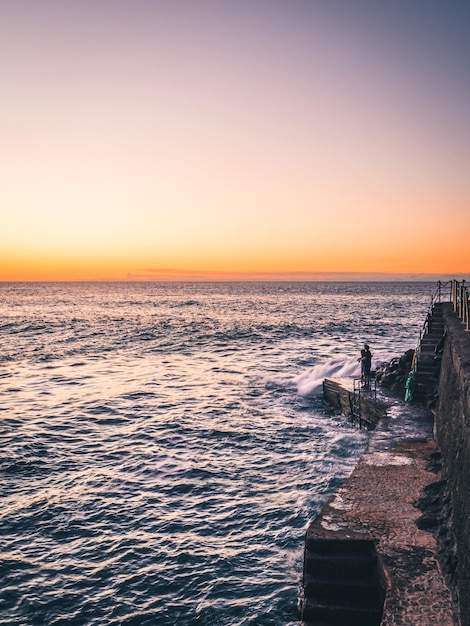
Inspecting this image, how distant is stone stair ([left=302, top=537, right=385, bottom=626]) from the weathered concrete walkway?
0.19 meters

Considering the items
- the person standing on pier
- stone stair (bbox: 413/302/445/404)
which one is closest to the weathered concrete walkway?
stone stair (bbox: 413/302/445/404)

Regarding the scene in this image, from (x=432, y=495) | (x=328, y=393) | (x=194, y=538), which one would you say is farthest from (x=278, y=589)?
(x=328, y=393)

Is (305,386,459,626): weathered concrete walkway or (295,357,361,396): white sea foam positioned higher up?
(305,386,459,626): weathered concrete walkway

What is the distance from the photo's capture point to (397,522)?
9.45 m

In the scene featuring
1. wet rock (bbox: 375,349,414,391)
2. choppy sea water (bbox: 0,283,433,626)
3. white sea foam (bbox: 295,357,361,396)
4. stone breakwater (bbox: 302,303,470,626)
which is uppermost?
wet rock (bbox: 375,349,414,391)

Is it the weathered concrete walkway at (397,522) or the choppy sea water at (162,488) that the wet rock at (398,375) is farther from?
the weathered concrete walkway at (397,522)

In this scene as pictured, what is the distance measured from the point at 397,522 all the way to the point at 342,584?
69.7 inches

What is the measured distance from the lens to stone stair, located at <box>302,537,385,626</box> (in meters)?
8.09

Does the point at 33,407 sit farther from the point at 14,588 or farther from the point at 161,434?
the point at 14,588

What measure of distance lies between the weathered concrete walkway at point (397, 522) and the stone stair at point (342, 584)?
0.63 feet

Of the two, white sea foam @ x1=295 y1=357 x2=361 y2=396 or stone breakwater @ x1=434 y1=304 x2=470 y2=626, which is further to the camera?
white sea foam @ x1=295 y1=357 x2=361 y2=396

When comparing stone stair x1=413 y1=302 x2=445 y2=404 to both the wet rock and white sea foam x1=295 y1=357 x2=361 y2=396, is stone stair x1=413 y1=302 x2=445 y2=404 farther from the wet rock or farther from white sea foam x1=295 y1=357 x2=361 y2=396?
white sea foam x1=295 y1=357 x2=361 y2=396

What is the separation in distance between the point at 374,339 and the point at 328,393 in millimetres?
25611

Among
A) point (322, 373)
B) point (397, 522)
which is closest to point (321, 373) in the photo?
point (322, 373)
